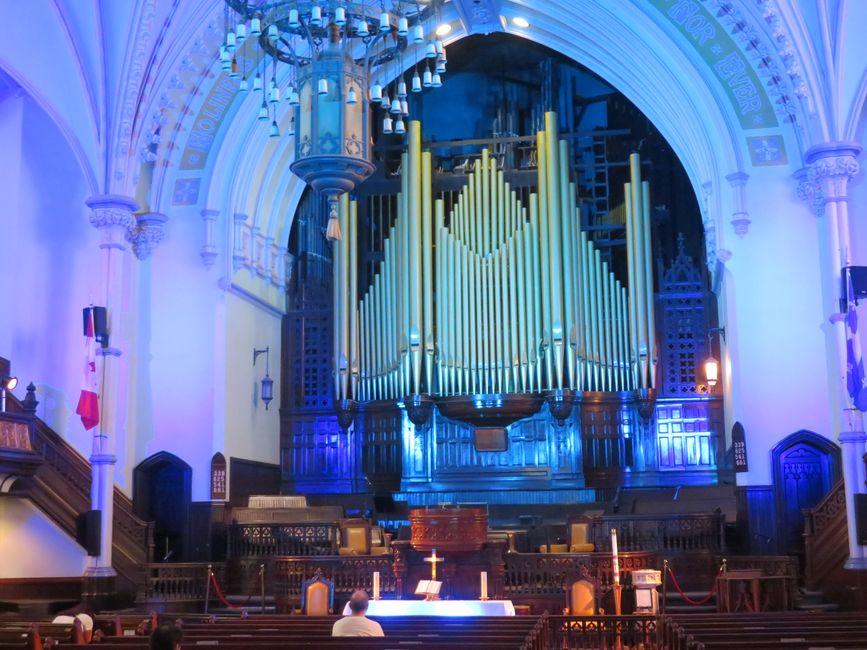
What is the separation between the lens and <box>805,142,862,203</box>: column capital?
17.0 metres

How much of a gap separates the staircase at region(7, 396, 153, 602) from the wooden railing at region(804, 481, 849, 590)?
32.6 feet

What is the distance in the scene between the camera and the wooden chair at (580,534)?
17016mm

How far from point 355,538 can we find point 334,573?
967 mm

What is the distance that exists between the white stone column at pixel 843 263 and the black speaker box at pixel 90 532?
10531mm

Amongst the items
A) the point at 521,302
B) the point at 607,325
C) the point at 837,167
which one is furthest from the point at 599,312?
the point at 837,167

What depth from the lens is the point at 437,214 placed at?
74.2ft

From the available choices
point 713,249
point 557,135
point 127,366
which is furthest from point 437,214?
point 127,366

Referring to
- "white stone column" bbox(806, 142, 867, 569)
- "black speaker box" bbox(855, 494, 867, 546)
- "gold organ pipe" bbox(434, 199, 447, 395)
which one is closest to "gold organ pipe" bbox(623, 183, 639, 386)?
"gold organ pipe" bbox(434, 199, 447, 395)

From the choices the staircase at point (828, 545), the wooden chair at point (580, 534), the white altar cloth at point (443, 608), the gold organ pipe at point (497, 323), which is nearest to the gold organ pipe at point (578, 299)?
the gold organ pipe at point (497, 323)

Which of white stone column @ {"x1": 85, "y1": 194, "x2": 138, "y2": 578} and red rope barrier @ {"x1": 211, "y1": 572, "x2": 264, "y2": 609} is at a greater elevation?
white stone column @ {"x1": 85, "y1": 194, "x2": 138, "y2": 578}

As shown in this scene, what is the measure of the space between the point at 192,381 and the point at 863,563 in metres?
11.3

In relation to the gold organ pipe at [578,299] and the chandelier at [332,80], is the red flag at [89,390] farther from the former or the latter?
the gold organ pipe at [578,299]

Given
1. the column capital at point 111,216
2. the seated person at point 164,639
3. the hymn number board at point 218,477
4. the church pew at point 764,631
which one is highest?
the column capital at point 111,216

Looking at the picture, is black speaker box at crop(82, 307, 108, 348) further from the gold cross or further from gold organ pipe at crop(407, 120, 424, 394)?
gold organ pipe at crop(407, 120, 424, 394)
